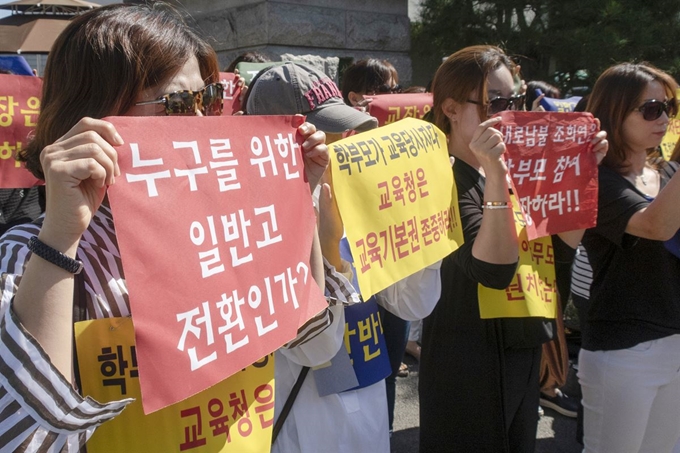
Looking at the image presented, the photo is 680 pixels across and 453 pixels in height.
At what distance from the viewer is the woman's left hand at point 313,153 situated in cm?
147

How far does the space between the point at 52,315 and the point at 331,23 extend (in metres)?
6.16

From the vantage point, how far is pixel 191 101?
127 centimetres

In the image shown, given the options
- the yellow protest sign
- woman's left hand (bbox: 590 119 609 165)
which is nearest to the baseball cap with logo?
woman's left hand (bbox: 590 119 609 165)

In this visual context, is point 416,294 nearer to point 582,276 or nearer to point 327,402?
point 327,402

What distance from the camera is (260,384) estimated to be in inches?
52.6

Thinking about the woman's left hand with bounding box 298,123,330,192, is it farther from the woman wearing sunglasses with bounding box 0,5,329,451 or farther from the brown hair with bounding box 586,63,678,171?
the brown hair with bounding box 586,63,678,171

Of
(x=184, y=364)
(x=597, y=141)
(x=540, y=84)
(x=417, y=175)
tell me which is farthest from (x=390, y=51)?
(x=184, y=364)

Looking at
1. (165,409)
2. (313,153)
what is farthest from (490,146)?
(165,409)

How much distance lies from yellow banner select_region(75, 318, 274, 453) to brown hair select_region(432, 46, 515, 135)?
1.32 m

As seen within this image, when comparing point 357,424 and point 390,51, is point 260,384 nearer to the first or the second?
point 357,424

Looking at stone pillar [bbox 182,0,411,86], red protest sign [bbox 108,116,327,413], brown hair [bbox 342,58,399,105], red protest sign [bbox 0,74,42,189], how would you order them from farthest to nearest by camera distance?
1. stone pillar [bbox 182,0,411,86]
2. brown hair [bbox 342,58,399,105]
3. red protest sign [bbox 0,74,42,189]
4. red protest sign [bbox 108,116,327,413]

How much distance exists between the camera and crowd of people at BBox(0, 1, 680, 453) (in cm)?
94

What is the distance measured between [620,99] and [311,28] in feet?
14.7

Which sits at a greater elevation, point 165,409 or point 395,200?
point 395,200
